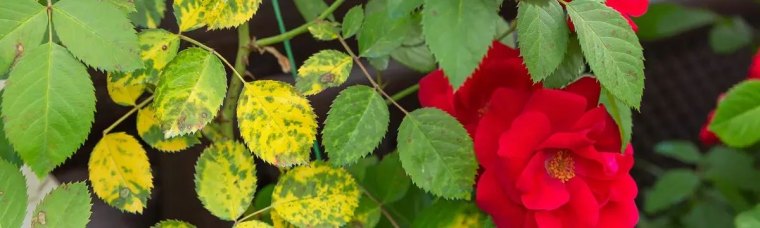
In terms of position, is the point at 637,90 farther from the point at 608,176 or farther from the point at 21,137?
the point at 21,137

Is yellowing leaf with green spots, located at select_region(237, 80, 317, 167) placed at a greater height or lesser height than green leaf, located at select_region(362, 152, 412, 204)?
greater

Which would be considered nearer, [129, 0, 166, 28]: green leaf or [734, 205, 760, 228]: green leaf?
[129, 0, 166, 28]: green leaf

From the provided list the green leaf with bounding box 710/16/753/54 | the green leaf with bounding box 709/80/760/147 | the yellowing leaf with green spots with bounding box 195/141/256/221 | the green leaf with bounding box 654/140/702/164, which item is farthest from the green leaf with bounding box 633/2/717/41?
the yellowing leaf with green spots with bounding box 195/141/256/221

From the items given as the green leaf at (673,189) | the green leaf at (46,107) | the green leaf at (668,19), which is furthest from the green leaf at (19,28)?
the green leaf at (668,19)

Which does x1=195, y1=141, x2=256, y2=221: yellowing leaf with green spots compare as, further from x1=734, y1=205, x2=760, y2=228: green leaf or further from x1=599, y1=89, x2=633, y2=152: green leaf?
x1=734, y1=205, x2=760, y2=228: green leaf

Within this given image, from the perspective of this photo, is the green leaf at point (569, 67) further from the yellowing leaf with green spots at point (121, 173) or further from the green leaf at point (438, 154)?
the yellowing leaf with green spots at point (121, 173)

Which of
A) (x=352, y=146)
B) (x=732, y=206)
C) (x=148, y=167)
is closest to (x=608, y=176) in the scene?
(x=352, y=146)
